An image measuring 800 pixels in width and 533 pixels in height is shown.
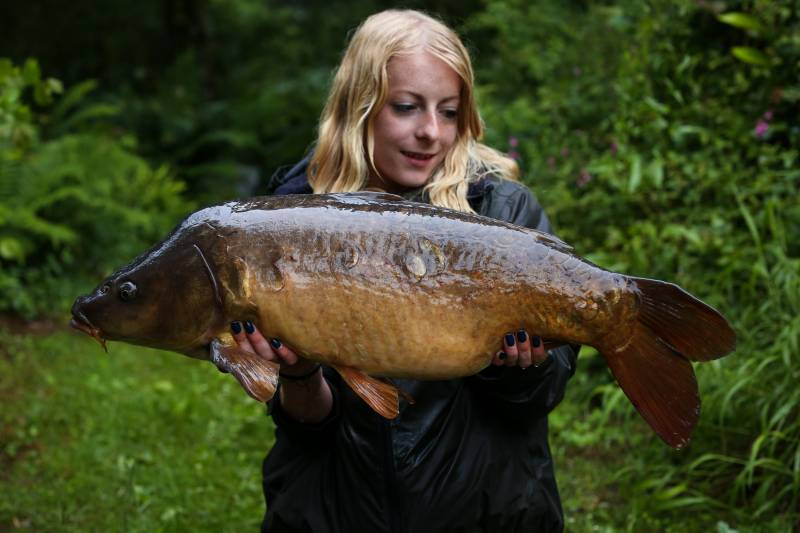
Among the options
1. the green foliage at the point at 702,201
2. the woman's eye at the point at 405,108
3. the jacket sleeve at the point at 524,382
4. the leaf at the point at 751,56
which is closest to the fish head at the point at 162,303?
the jacket sleeve at the point at 524,382

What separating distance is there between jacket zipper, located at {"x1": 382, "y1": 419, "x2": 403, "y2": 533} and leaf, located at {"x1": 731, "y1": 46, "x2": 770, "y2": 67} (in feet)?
12.1

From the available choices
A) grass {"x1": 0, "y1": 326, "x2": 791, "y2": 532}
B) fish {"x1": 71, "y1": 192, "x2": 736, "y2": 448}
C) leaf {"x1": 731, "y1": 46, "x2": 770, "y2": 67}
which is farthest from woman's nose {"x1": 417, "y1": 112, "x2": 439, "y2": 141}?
leaf {"x1": 731, "y1": 46, "x2": 770, "y2": 67}

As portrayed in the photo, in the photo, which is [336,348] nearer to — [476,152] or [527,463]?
[527,463]

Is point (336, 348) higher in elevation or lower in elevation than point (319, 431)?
higher

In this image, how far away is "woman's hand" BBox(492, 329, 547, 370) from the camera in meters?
2.14

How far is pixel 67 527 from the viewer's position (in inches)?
152

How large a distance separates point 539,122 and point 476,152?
395cm

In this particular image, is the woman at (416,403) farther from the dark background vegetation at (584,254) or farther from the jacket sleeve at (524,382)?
the dark background vegetation at (584,254)

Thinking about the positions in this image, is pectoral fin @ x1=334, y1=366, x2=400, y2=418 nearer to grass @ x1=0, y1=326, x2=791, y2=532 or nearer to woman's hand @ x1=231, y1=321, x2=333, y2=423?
woman's hand @ x1=231, y1=321, x2=333, y2=423

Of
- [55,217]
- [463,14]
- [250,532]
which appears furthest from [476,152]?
[463,14]

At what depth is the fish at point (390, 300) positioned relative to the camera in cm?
207

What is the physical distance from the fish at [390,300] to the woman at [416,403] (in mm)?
267

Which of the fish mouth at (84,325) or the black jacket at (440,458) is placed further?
the black jacket at (440,458)

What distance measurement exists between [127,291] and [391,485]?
943 millimetres
